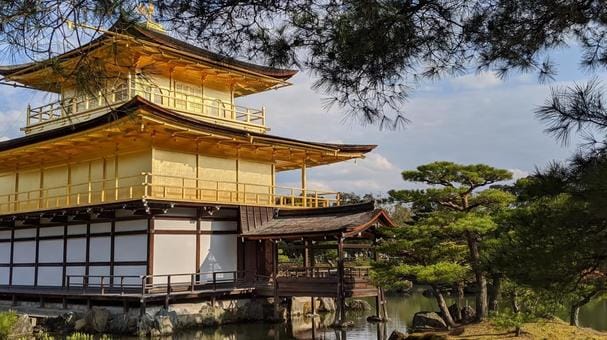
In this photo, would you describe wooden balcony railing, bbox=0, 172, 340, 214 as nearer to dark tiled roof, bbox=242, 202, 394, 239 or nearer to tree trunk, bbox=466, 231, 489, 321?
dark tiled roof, bbox=242, 202, 394, 239

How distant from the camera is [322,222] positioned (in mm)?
15359

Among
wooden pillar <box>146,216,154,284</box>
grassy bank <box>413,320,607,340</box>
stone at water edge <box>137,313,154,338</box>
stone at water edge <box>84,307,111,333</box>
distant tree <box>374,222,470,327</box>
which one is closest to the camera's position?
grassy bank <box>413,320,607,340</box>

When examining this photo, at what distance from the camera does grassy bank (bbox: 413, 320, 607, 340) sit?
9219 millimetres

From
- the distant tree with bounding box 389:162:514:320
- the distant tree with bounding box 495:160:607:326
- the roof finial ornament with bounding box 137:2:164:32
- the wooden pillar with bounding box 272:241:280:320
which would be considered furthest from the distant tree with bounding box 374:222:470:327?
the roof finial ornament with bounding box 137:2:164:32

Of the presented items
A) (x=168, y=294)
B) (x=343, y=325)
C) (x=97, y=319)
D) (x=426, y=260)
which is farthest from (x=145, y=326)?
(x=426, y=260)

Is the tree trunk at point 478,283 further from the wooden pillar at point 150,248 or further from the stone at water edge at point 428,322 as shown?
the wooden pillar at point 150,248

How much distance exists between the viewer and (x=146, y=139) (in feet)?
51.1

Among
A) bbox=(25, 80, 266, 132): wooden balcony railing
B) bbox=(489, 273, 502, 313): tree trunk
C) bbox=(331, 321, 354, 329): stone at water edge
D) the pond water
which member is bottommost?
the pond water

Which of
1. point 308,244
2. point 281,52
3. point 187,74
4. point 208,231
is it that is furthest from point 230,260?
point 281,52

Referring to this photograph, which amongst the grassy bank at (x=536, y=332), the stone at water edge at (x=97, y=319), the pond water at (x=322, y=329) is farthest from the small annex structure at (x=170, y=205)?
the grassy bank at (x=536, y=332)

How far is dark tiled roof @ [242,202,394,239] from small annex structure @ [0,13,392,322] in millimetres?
37

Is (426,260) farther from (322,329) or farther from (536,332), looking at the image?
(322,329)

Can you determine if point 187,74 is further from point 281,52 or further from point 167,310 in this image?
point 281,52

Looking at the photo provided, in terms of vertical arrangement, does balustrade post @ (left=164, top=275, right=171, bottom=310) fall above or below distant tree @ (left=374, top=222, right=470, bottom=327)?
below
